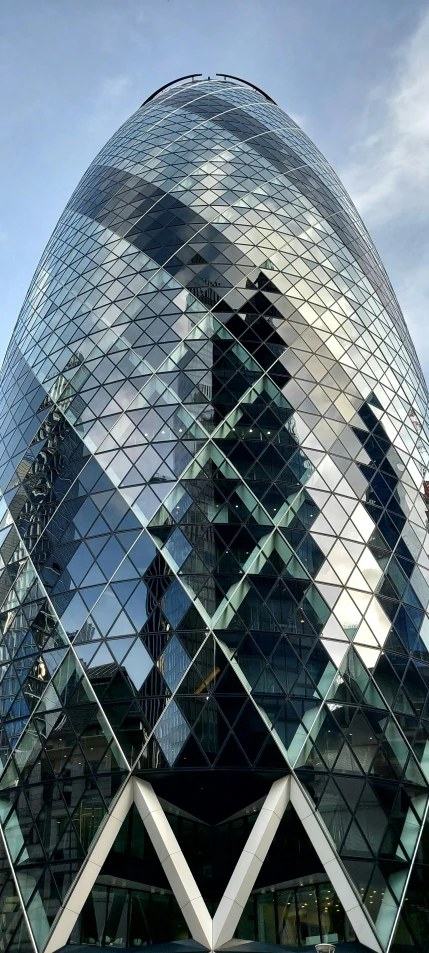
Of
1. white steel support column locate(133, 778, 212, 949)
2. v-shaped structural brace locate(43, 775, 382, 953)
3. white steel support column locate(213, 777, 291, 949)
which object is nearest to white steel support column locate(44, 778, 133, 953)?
v-shaped structural brace locate(43, 775, 382, 953)

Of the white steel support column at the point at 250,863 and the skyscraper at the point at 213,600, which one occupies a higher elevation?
the skyscraper at the point at 213,600

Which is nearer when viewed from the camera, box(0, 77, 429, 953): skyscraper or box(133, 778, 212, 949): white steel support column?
box(133, 778, 212, 949): white steel support column

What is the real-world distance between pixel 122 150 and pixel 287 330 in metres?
18.4

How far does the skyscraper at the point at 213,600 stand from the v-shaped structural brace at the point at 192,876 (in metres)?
0.07

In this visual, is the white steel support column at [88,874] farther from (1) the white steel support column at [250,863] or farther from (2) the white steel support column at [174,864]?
(1) the white steel support column at [250,863]

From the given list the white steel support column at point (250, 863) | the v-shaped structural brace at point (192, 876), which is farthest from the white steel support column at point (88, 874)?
the white steel support column at point (250, 863)

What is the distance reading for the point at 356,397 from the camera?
95.1ft

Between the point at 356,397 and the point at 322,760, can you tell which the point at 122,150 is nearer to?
the point at 356,397

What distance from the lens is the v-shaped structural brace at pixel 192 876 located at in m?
18.7

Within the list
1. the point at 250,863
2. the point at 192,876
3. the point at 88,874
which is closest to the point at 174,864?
the point at 192,876

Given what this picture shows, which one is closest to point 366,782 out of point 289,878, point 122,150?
point 289,878

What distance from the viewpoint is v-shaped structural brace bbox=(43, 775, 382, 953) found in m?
18.7

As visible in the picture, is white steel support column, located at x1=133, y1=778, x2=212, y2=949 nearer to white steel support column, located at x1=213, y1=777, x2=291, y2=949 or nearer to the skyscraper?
the skyscraper

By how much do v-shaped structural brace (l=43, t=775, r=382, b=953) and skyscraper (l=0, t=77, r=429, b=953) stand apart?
0.07 m
